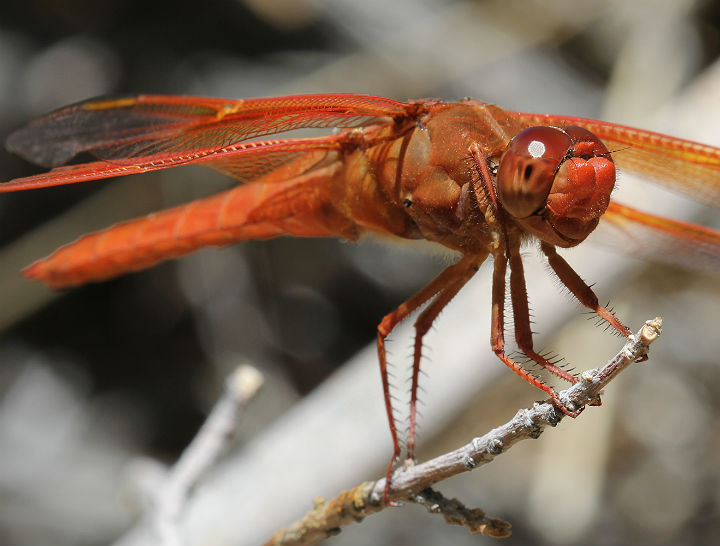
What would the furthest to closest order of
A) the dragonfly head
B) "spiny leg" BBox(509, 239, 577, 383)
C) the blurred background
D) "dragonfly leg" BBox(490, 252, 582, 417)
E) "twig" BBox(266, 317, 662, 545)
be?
1. the blurred background
2. "spiny leg" BBox(509, 239, 577, 383)
3. "dragonfly leg" BBox(490, 252, 582, 417)
4. the dragonfly head
5. "twig" BBox(266, 317, 662, 545)

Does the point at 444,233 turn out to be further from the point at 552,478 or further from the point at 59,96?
the point at 59,96

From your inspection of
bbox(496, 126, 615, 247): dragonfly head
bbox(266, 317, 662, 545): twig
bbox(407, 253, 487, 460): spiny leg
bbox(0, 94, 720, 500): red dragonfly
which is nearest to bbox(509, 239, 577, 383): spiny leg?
bbox(0, 94, 720, 500): red dragonfly

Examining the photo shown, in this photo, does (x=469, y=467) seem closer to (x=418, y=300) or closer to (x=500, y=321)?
(x=500, y=321)

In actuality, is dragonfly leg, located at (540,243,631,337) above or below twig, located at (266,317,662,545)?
above

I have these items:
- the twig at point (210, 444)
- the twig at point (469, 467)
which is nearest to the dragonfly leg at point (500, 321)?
the twig at point (469, 467)

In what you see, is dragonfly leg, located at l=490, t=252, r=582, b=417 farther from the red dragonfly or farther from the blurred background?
the blurred background

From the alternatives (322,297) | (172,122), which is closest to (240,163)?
(172,122)

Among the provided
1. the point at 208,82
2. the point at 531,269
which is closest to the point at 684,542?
the point at 531,269

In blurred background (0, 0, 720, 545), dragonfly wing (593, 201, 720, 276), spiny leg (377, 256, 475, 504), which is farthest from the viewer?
blurred background (0, 0, 720, 545)
